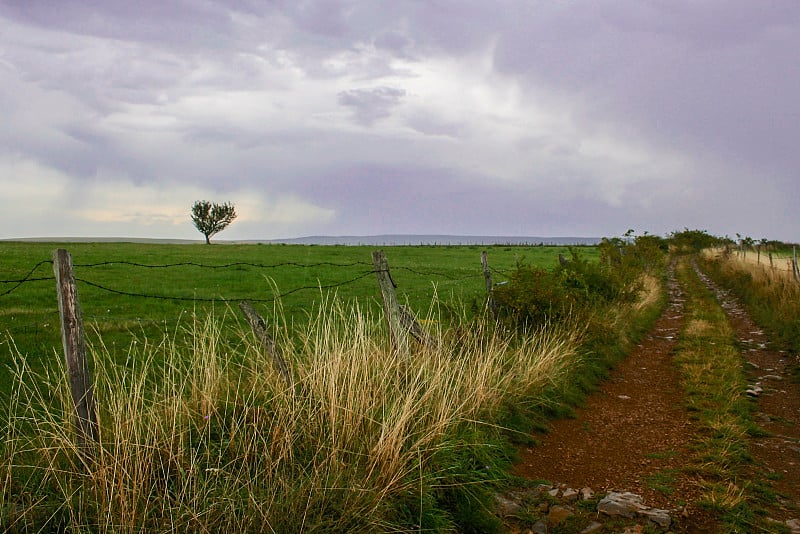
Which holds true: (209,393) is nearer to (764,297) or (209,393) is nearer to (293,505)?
(293,505)

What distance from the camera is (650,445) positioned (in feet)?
22.1

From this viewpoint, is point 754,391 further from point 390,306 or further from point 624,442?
point 390,306

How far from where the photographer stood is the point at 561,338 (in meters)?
9.93

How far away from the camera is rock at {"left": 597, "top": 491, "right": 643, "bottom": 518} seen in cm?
488

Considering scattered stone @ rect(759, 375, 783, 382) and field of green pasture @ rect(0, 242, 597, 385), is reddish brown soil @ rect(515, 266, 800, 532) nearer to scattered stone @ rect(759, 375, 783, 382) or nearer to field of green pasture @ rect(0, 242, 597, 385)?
scattered stone @ rect(759, 375, 783, 382)

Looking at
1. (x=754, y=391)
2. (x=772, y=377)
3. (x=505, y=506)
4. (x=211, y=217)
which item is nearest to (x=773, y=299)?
(x=772, y=377)

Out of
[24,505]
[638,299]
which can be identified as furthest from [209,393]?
[638,299]

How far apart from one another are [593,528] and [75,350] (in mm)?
4244

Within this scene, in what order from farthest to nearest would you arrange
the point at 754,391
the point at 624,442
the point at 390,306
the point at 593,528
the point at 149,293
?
1. the point at 149,293
2. the point at 754,391
3. the point at 390,306
4. the point at 624,442
5. the point at 593,528

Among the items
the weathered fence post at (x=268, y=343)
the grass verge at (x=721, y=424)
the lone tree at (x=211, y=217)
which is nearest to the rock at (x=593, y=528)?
the grass verge at (x=721, y=424)

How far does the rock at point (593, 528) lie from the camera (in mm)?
4613

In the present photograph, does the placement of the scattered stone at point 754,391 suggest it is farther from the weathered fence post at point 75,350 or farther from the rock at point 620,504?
the weathered fence post at point 75,350

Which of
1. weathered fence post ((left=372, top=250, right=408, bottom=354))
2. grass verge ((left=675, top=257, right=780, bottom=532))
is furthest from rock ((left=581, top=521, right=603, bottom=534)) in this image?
weathered fence post ((left=372, top=250, right=408, bottom=354))

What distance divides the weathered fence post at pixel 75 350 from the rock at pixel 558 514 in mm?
3606
